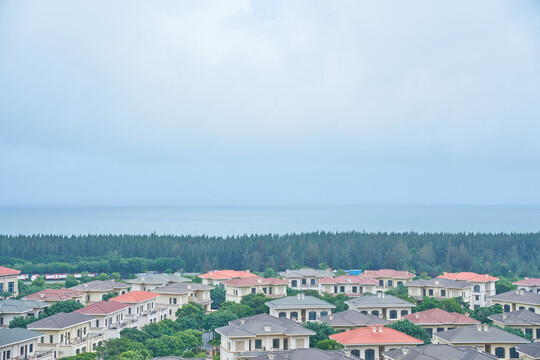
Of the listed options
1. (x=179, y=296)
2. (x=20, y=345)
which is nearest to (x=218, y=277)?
(x=179, y=296)

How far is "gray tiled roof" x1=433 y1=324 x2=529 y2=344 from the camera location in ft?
101

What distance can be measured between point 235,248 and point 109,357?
50846 millimetres

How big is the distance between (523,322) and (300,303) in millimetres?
15307

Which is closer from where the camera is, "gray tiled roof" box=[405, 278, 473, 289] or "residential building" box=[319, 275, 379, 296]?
"gray tiled roof" box=[405, 278, 473, 289]

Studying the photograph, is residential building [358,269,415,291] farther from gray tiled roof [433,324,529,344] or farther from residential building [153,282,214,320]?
gray tiled roof [433,324,529,344]

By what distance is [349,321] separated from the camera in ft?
117

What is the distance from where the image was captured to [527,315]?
3722 cm

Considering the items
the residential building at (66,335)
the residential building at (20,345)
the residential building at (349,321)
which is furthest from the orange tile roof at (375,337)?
the residential building at (20,345)

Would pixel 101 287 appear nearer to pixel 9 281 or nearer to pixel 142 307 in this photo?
pixel 142 307

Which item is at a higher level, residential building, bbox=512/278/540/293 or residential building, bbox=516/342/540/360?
residential building, bbox=512/278/540/293

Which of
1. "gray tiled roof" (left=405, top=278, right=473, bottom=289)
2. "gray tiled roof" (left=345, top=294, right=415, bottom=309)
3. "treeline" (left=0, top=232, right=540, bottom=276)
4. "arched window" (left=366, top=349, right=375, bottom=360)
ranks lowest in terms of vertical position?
"arched window" (left=366, top=349, right=375, bottom=360)

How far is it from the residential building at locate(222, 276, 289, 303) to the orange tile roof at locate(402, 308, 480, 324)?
52.6 feet

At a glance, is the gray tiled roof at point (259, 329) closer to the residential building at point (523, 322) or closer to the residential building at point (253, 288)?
the residential building at point (523, 322)

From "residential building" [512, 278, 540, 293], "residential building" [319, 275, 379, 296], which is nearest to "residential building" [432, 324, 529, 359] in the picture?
"residential building" [319, 275, 379, 296]
